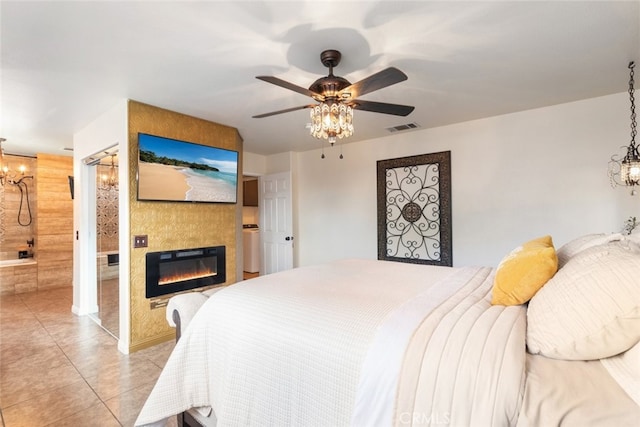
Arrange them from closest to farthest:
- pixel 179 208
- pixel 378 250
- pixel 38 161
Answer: pixel 179 208 → pixel 378 250 → pixel 38 161

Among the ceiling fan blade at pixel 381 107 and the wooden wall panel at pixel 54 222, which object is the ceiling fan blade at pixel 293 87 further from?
the wooden wall panel at pixel 54 222

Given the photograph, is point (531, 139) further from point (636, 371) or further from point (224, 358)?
point (224, 358)

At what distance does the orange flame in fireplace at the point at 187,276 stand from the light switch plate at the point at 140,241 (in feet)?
1.37

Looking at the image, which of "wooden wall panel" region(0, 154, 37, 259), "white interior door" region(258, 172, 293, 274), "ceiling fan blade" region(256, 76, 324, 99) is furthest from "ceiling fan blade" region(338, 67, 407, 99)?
"wooden wall panel" region(0, 154, 37, 259)

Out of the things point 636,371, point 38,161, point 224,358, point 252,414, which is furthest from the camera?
point 38,161

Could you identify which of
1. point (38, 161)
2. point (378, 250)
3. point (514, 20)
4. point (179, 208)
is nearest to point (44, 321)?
point (179, 208)

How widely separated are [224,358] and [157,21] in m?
1.92

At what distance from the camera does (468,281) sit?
5.58ft

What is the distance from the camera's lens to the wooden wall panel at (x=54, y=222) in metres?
4.98

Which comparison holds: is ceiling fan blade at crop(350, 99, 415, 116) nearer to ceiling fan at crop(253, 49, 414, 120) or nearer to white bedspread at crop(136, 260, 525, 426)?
ceiling fan at crop(253, 49, 414, 120)

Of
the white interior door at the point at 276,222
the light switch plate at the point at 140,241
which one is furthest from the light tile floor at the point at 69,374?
the white interior door at the point at 276,222

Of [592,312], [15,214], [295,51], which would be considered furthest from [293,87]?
[15,214]

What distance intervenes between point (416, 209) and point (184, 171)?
2.96 meters

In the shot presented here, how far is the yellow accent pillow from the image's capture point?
1.22 metres
